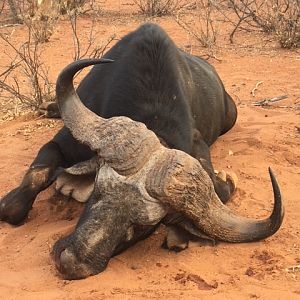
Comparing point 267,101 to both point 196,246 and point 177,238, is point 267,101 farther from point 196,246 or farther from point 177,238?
point 177,238

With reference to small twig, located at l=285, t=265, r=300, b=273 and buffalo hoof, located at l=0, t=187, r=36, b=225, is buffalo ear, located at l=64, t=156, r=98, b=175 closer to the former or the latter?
buffalo hoof, located at l=0, t=187, r=36, b=225

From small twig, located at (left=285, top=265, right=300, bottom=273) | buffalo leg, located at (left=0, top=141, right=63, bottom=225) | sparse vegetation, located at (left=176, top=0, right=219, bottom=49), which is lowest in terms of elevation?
sparse vegetation, located at (left=176, top=0, right=219, bottom=49)

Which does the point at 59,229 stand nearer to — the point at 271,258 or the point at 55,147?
the point at 55,147

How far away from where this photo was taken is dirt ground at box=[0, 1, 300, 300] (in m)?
3.45

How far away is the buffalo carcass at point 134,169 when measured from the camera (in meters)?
3.37

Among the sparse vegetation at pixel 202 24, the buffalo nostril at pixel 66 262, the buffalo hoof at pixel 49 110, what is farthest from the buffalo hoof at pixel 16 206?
the sparse vegetation at pixel 202 24

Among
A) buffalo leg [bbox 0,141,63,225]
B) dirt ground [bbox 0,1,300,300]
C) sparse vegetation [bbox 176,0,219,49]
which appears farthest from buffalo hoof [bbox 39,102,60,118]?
sparse vegetation [bbox 176,0,219,49]

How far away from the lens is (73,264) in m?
3.39

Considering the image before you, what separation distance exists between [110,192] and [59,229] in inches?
38.0

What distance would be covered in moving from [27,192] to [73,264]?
3.82ft

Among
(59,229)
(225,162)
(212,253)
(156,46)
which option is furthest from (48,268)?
(225,162)

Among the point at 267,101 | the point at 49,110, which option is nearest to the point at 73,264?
the point at 49,110

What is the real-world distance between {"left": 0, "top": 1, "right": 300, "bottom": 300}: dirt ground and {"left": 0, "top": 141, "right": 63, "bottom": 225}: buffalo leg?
3.5 inches

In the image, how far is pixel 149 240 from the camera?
13.0 feet
